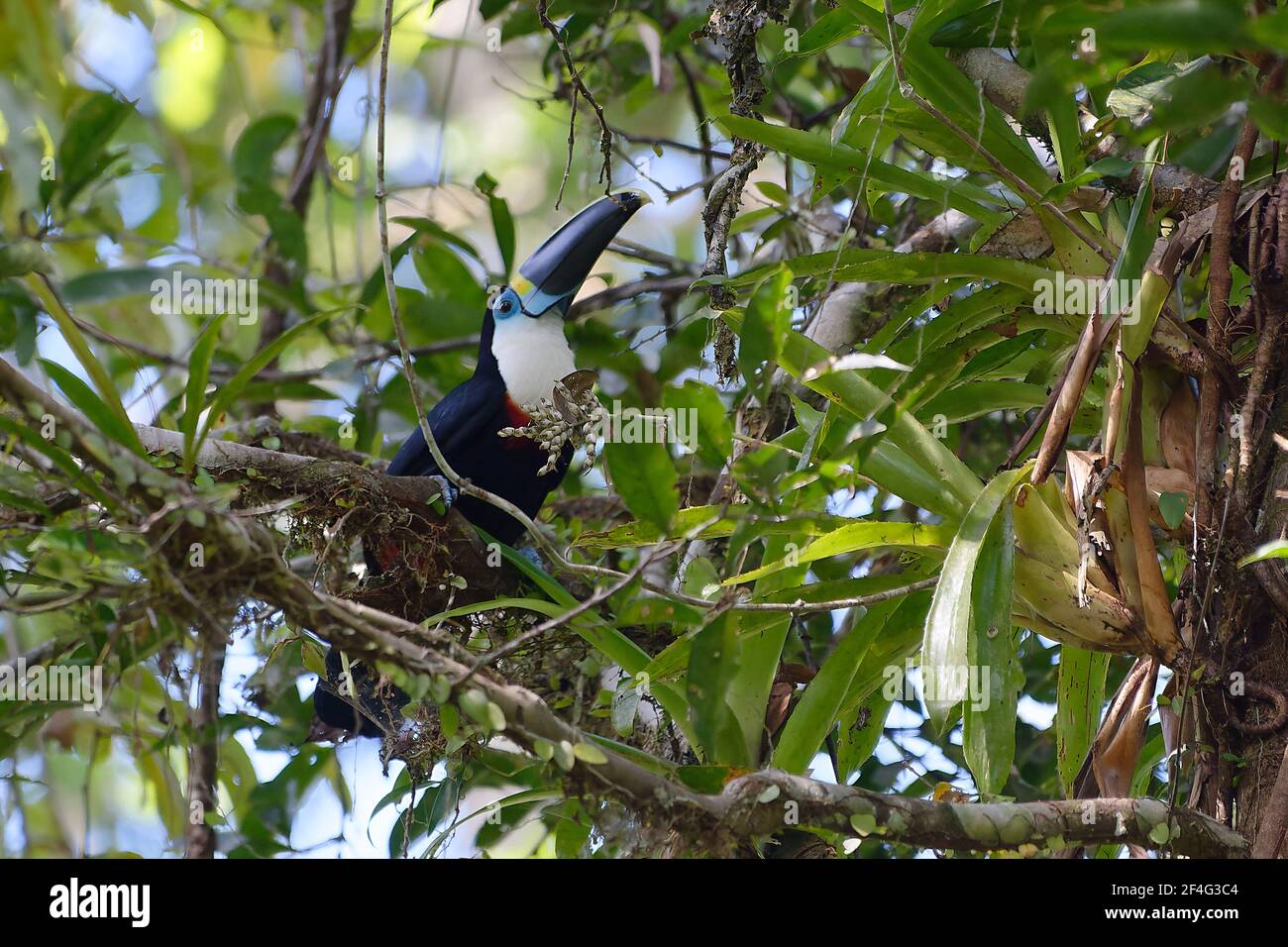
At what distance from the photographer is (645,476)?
1681 millimetres

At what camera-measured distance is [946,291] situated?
7.82 feet

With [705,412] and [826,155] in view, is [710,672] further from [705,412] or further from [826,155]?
[826,155]

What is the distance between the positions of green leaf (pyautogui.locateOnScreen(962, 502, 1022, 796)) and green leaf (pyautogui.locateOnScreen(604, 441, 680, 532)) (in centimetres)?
53

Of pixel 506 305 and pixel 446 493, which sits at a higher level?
pixel 506 305

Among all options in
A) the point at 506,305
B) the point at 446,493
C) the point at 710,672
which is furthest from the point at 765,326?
the point at 506,305

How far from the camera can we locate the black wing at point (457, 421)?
11.2 feet

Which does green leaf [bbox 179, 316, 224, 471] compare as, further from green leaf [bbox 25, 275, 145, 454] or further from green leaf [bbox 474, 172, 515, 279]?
green leaf [bbox 474, 172, 515, 279]

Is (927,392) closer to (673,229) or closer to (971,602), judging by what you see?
(971,602)

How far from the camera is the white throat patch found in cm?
351

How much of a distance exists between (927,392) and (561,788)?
1.12 metres

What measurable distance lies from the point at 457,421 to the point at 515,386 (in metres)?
0.19

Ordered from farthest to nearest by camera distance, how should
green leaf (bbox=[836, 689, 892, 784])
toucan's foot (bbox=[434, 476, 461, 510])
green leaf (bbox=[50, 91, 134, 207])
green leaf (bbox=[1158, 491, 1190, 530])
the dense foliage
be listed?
green leaf (bbox=[50, 91, 134, 207]) < toucan's foot (bbox=[434, 476, 461, 510]) < green leaf (bbox=[836, 689, 892, 784]) < green leaf (bbox=[1158, 491, 1190, 530]) < the dense foliage

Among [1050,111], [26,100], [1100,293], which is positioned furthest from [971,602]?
[26,100]

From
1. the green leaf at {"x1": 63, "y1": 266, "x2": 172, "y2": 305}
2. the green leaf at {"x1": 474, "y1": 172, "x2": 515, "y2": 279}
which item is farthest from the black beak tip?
the green leaf at {"x1": 63, "y1": 266, "x2": 172, "y2": 305}
